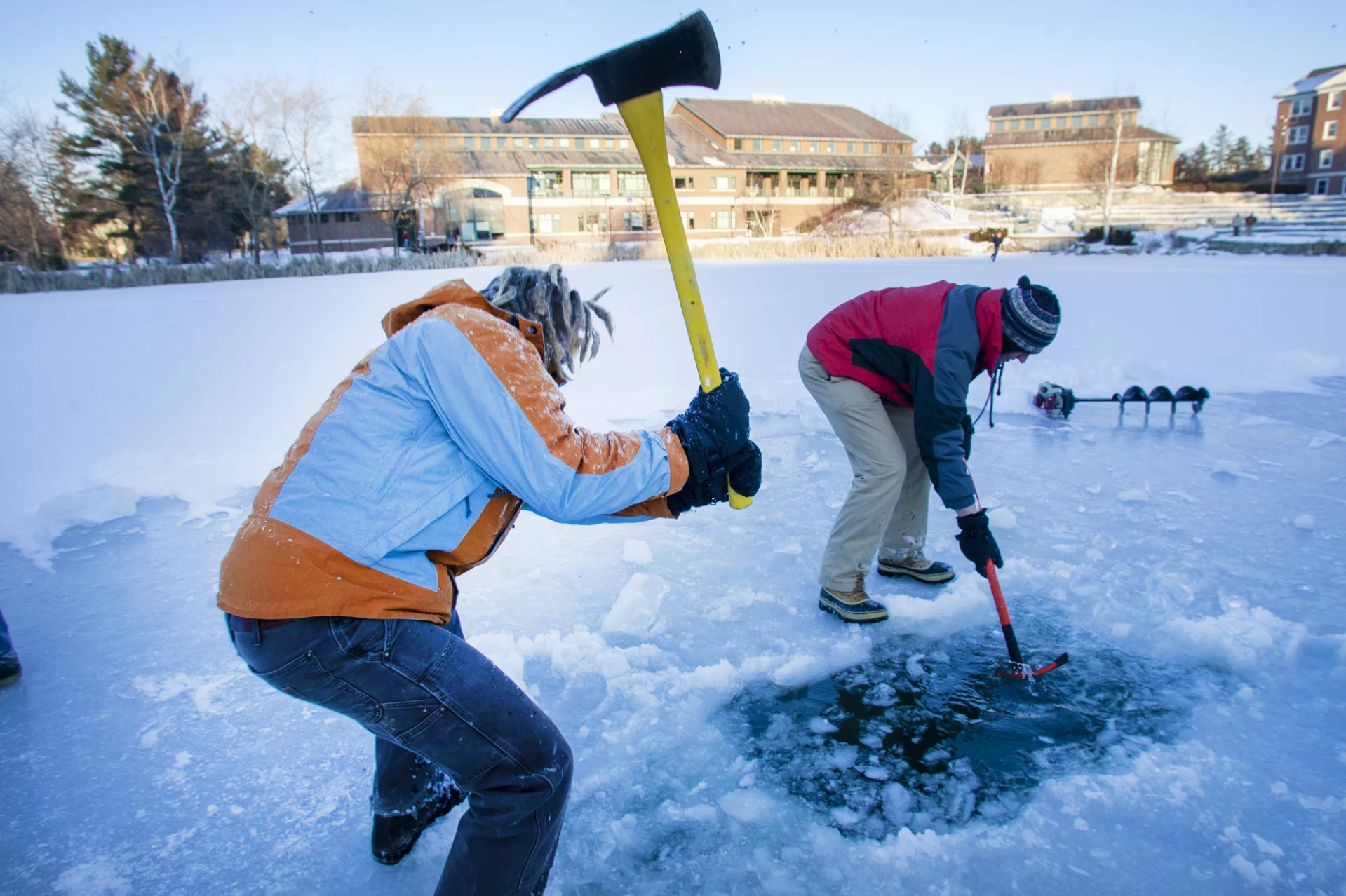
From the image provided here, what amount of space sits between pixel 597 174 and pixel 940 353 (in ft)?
140

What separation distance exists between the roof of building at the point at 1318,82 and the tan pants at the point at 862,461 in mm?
63027

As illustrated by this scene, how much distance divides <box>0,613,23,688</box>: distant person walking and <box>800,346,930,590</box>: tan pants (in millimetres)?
3059

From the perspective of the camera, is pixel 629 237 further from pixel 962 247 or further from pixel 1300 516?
pixel 1300 516

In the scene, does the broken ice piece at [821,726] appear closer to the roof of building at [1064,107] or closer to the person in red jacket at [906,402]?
the person in red jacket at [906,402]

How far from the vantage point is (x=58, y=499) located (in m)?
4.57

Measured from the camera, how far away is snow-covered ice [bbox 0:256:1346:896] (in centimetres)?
207

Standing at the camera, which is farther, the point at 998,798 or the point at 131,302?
the point at 131,302

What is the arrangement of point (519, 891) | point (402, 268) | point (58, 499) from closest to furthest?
point (519, 891)
point (58, 499)
point (402, 268)

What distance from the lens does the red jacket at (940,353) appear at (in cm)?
274

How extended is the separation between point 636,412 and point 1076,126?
62290 mm

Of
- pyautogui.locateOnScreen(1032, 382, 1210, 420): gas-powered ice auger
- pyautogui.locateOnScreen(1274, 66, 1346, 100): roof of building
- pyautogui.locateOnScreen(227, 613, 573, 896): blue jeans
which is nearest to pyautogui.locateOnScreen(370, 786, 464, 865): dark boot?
pyautogui.locateOnScreen(227, 613, 573, 896): blue jeans

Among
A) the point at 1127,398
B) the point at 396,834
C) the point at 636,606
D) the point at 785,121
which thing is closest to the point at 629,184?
the point at 785,121

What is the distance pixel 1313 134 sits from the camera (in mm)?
49469

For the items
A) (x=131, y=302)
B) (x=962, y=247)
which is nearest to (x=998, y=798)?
(x=131, y=302)
